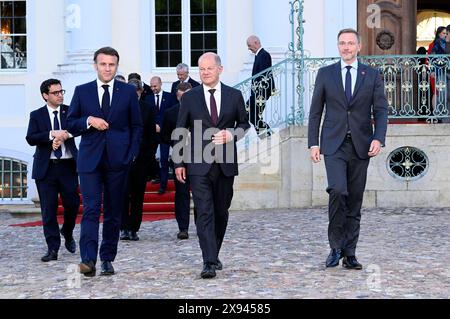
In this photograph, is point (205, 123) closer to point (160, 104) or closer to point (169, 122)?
point (169, 122)

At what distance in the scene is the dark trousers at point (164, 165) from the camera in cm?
1589

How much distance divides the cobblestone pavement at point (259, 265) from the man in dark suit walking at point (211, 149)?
437 mm

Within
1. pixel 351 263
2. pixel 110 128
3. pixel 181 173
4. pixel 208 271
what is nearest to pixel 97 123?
pixel 110 128

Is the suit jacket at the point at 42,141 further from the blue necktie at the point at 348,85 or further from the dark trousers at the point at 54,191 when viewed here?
the blue necktie at the point at 348,85

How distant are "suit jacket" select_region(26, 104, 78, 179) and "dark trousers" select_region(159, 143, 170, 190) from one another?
15.8 feet

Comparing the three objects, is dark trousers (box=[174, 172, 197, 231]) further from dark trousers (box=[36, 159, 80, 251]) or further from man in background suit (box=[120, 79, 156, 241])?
dark trousers (box=[36, 159, 80, 251])

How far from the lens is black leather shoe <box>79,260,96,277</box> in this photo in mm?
9242

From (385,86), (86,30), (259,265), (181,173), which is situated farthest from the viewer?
(86,30)

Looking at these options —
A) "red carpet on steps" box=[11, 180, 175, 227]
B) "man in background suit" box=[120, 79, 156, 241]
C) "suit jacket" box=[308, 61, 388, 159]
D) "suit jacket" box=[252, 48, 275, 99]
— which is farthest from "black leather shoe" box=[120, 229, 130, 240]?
"suit jacket" box=[252, 48, 275, 99]

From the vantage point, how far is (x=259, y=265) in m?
9.95

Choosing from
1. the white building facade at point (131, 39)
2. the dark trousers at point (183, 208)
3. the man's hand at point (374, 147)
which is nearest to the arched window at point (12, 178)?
the white building facade at point (131, 39)

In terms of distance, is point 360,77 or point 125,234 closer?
point 360,77

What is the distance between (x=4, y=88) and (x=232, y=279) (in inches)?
441

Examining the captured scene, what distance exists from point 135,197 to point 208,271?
3819mm
